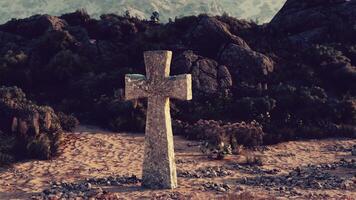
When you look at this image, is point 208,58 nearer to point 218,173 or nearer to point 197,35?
point 197,35

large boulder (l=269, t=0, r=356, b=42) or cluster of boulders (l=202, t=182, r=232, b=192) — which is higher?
large boulder (l=269, t=0, r=356, b=42)

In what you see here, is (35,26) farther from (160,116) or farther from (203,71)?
(160,116)

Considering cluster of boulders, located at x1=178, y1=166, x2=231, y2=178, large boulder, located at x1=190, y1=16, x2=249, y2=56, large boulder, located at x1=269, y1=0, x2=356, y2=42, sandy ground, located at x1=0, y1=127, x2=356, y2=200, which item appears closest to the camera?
sandy ground, located at x1=0, y1=127, x2=356, y2=200

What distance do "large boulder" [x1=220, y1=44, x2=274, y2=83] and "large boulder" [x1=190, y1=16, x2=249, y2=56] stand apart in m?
1.24

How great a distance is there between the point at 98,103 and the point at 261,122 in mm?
7807

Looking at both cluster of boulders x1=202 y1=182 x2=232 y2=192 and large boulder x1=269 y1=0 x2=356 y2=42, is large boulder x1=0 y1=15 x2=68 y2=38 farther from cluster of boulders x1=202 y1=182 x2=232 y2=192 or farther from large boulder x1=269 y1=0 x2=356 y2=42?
cluster of boulders x1=202 y1=182 x2=232 y2=192

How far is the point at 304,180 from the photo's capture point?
12.5 metres

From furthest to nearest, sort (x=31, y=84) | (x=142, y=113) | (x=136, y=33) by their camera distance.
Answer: (x=136, y=33)
(x=31, y=84)
(x=142, y=113)

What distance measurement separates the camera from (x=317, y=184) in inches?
470

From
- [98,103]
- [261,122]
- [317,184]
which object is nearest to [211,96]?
[261,122]

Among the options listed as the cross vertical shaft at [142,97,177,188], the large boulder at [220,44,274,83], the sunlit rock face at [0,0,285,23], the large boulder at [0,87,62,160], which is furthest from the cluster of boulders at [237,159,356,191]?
the sunlit rock face at [0,0,285,23]

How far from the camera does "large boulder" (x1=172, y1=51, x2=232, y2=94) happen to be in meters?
22.9

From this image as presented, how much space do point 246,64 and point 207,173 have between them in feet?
41.8

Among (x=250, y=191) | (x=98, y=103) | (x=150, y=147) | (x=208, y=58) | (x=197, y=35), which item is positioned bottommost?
(x=250, y=191)
